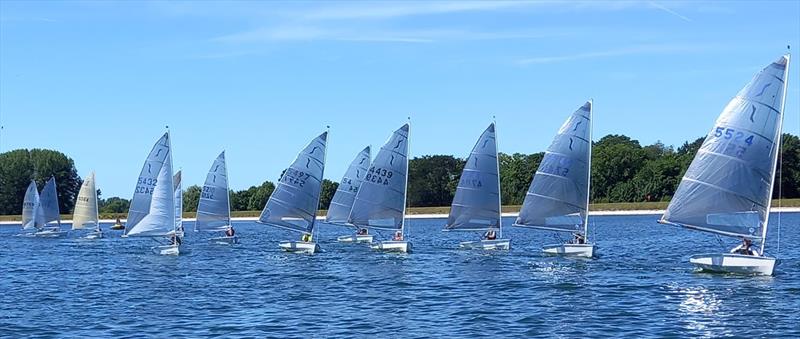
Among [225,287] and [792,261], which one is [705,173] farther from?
[225,287]

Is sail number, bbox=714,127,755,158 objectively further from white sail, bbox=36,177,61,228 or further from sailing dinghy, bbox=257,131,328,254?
white sail, bbox=36,177,61,228

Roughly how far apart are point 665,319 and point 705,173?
12.1m

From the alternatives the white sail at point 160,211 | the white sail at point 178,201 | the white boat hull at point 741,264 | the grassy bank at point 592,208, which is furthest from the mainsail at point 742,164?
the grassy bank at point 592,208

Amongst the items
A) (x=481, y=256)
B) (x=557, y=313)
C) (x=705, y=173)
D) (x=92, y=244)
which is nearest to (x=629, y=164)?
(x=92, y=244)

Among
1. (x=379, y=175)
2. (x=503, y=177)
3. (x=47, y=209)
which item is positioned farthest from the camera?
(x=503, y=177)

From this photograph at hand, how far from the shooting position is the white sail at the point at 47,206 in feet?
327

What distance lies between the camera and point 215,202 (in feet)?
242

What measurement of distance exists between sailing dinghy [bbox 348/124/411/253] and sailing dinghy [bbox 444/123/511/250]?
3.47 meters

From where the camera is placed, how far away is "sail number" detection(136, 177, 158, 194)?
59.6m

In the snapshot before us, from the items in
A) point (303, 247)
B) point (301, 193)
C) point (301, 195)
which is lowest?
point (303, 247)

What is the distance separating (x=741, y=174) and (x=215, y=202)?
42.7 metres

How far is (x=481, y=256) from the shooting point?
54.7 metres

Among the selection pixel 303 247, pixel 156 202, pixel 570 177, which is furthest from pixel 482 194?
pixel 156 202

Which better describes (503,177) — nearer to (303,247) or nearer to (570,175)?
(303,247)
